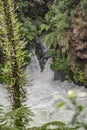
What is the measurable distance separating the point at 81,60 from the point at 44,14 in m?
4.13

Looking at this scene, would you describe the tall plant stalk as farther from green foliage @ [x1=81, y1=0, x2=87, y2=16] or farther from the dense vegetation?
green foliage @ [x1=81, y1=0, x2=87, y2=16]

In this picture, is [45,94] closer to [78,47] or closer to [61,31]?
[78,47]

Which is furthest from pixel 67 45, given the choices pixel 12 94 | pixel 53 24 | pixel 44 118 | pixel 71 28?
pixel 12 94

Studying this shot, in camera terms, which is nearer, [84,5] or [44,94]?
[84,5]

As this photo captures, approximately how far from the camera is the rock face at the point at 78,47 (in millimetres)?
11195

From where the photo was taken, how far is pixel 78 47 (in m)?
11.2

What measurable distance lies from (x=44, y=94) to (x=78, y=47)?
222 centimetres

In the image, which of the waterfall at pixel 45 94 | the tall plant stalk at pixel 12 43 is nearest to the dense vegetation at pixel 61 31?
the waterfall at pixel 45 94

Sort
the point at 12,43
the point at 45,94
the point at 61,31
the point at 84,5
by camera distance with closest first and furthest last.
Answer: the point at 12,43 → the point at 84,5 → the point at 45,94 → the point at 61,31

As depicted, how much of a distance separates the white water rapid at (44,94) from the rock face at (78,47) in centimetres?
60

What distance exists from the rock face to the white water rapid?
595 millimetres

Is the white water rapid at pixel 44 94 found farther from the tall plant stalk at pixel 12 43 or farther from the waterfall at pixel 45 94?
the tall plant stalk at pixel 12 43

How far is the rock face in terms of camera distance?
36.7 ft

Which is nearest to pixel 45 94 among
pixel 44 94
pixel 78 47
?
pixel 44 94
